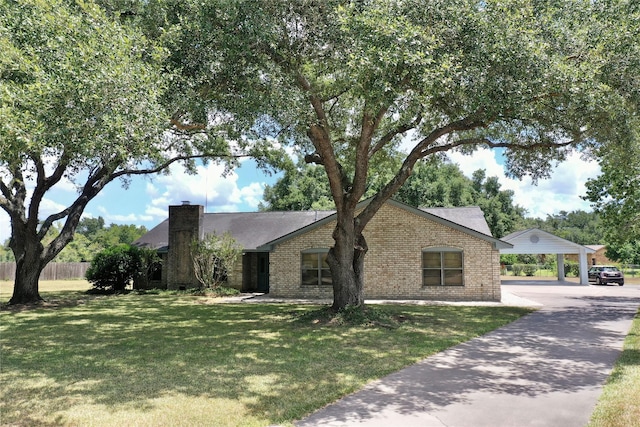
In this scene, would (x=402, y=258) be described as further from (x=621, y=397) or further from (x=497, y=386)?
(x=621, y=397)

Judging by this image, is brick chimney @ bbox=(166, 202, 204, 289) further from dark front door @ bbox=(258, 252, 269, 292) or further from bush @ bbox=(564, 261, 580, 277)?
bush @ bbox=(564, 261, 580, 277)

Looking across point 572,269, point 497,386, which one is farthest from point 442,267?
point 572,269

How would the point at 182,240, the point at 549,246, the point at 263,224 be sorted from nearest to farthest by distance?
the point at 182,240 → the point at 263,224 → the point at 549,246

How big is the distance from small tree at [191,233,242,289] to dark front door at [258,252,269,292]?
1723 millimetres

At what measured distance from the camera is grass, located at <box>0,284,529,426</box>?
564 centimetres

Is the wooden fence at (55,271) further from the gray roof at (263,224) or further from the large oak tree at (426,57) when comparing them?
the large oak tree at (426,57)

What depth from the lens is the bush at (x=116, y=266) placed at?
24719 mm

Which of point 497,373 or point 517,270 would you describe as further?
point 517,270

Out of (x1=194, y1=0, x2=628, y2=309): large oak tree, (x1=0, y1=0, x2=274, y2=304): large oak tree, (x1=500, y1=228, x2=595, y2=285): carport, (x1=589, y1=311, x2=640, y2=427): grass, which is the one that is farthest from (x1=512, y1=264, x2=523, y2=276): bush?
(x1=0, y1=0, x2=274, y2=304): large oak tree

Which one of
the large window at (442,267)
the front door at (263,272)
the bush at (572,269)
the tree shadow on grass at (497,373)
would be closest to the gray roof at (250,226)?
the front door at (263,272)

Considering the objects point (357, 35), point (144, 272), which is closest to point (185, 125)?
point (357, 35)

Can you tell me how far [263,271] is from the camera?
24.7 meters

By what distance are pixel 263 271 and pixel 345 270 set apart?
38.7 feet

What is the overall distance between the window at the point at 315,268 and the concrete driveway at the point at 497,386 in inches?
417
